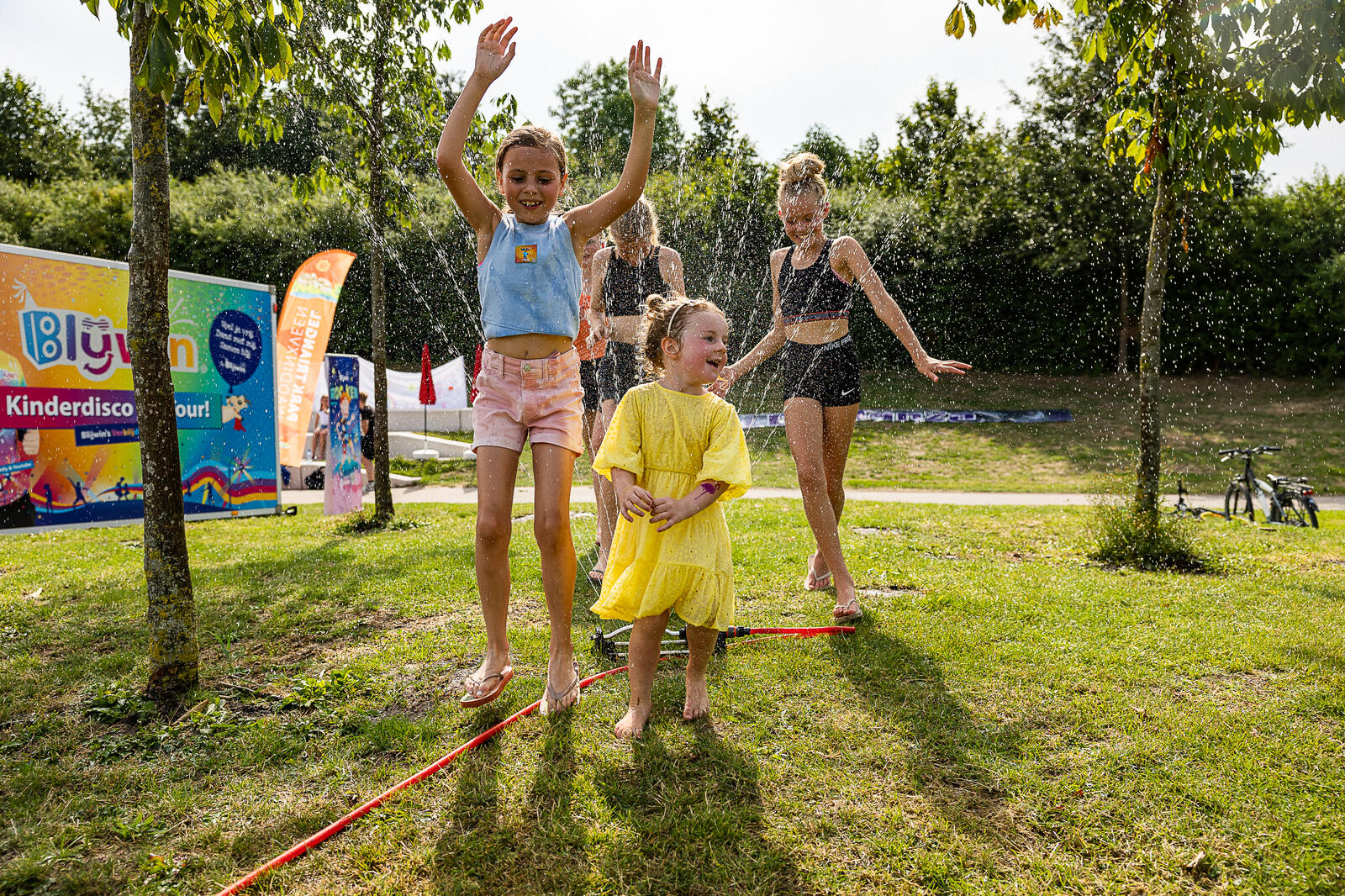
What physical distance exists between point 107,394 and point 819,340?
6473mm

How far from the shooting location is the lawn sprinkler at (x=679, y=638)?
3375 millimetres

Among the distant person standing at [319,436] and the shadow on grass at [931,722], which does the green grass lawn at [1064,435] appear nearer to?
the distant person standing at [319,436]

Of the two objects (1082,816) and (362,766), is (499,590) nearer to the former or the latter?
(362,766)

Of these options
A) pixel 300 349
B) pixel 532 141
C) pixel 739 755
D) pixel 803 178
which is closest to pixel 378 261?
pixel 300 349

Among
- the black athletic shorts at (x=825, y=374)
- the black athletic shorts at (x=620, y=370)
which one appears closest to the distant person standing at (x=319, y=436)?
the black athletic shorts at (x=620, y=370)

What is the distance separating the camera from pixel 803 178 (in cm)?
402

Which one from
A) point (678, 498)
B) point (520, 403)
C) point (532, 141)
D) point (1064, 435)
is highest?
point (532, 141)

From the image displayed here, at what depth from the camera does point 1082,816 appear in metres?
2.08

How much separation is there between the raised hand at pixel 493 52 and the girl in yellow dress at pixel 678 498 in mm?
1047

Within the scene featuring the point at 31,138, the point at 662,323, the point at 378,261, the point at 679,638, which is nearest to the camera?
the point at 662,323

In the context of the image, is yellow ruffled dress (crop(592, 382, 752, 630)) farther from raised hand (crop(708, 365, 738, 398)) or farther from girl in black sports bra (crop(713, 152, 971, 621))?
girl in black sports bra (crop(713, 152, 971, 621))

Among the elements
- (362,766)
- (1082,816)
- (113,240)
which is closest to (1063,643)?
(1082,816)

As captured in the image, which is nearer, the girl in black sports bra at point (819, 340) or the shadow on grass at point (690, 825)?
the shadow on grass at point (690, 825)

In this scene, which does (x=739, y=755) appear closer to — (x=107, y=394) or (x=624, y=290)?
(x=624, y=290)
